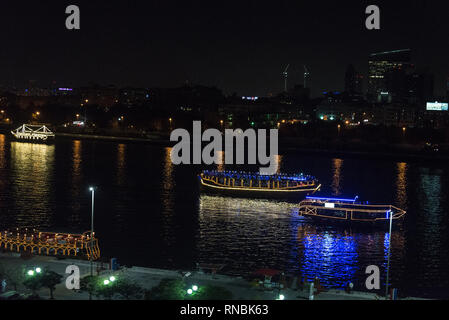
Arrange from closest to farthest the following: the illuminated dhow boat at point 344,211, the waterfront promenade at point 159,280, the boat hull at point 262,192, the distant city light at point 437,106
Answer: the waterfront promenade at point 159,280
the illuminated dhow boat at point 344,211
the boat hull at point 262,192
the distant city light at point 437,106

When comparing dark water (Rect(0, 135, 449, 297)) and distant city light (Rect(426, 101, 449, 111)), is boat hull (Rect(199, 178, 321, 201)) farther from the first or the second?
distant city light (Rect(426, 101, 449, 111))

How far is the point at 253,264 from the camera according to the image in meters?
16.2

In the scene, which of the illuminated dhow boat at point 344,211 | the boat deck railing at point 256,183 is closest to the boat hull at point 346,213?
the illuminated dhow boat at point 344,211

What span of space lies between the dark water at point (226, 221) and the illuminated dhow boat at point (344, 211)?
2.03 ft

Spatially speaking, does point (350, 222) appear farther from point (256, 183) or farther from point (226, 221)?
point (256, 183)

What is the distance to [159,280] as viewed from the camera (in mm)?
10734

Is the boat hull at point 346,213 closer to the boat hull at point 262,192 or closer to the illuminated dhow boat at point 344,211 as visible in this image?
the illuminated dhow boat at point 344,211

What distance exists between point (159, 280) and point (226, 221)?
38.3 ft

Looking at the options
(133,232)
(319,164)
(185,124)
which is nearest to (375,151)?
(319,164)

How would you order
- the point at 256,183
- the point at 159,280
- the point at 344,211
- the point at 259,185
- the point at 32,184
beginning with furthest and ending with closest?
the point at 32,184, the point at 256,183, the point at 259,185, the point at 344,211, the point at 159,280

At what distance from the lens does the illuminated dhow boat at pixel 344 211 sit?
21778 millimetres

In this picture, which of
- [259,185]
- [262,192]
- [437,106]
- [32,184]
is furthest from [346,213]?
[437,106]

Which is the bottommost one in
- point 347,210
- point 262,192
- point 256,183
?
point 347,210
